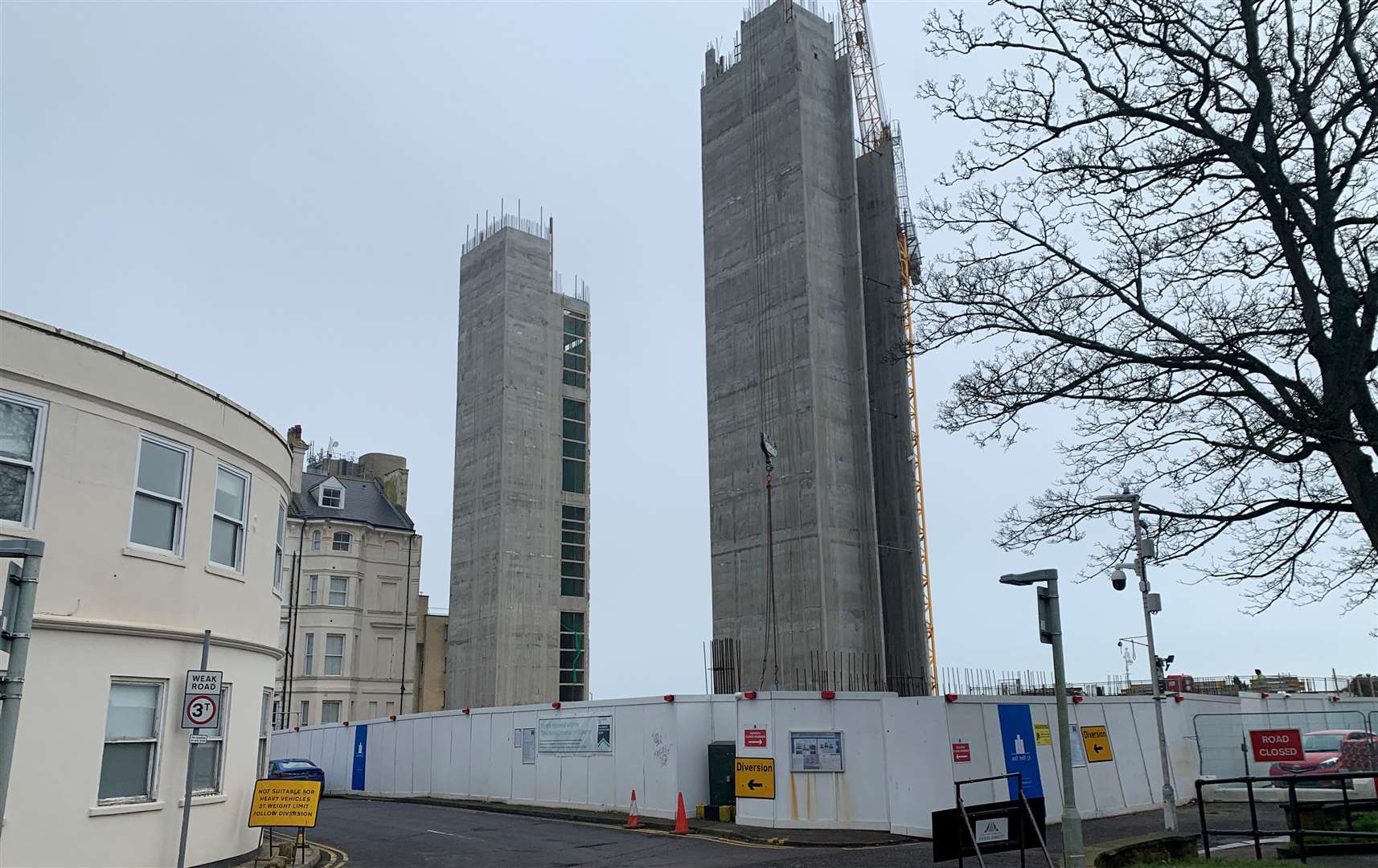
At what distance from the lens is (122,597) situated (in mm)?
13953

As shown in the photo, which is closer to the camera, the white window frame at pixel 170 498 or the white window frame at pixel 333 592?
the white window frame at pixel 170 498

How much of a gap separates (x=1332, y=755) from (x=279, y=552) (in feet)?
84.8

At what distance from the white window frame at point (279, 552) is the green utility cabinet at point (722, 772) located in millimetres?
10868

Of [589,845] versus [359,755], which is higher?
[359,755]

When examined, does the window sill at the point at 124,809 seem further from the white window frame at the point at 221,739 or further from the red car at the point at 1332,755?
the red car at the point at 1332,755

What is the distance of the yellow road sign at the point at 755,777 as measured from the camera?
22.5m

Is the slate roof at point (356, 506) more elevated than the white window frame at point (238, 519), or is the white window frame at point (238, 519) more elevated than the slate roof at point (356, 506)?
the slate roof at point (356, 506)

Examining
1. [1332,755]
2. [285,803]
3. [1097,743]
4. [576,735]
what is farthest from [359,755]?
[1332,755]

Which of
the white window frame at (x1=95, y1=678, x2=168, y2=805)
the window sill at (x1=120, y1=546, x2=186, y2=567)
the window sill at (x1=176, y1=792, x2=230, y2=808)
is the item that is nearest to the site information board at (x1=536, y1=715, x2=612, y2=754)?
the window sill at (x1=176, y1=792, x2=230, y2=808)

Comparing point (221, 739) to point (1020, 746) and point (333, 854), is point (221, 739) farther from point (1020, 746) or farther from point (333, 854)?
point (1020, 746)

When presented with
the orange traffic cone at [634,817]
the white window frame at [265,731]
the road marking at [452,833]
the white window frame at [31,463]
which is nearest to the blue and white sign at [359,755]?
the road marking at [452,833]

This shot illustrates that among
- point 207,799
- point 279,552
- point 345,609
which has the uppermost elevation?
point 345,609

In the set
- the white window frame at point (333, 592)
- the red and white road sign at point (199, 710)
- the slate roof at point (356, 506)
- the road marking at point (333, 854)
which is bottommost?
the road marking at point (333, 854)

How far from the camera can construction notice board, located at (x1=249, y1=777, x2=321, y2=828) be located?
52.7ft
